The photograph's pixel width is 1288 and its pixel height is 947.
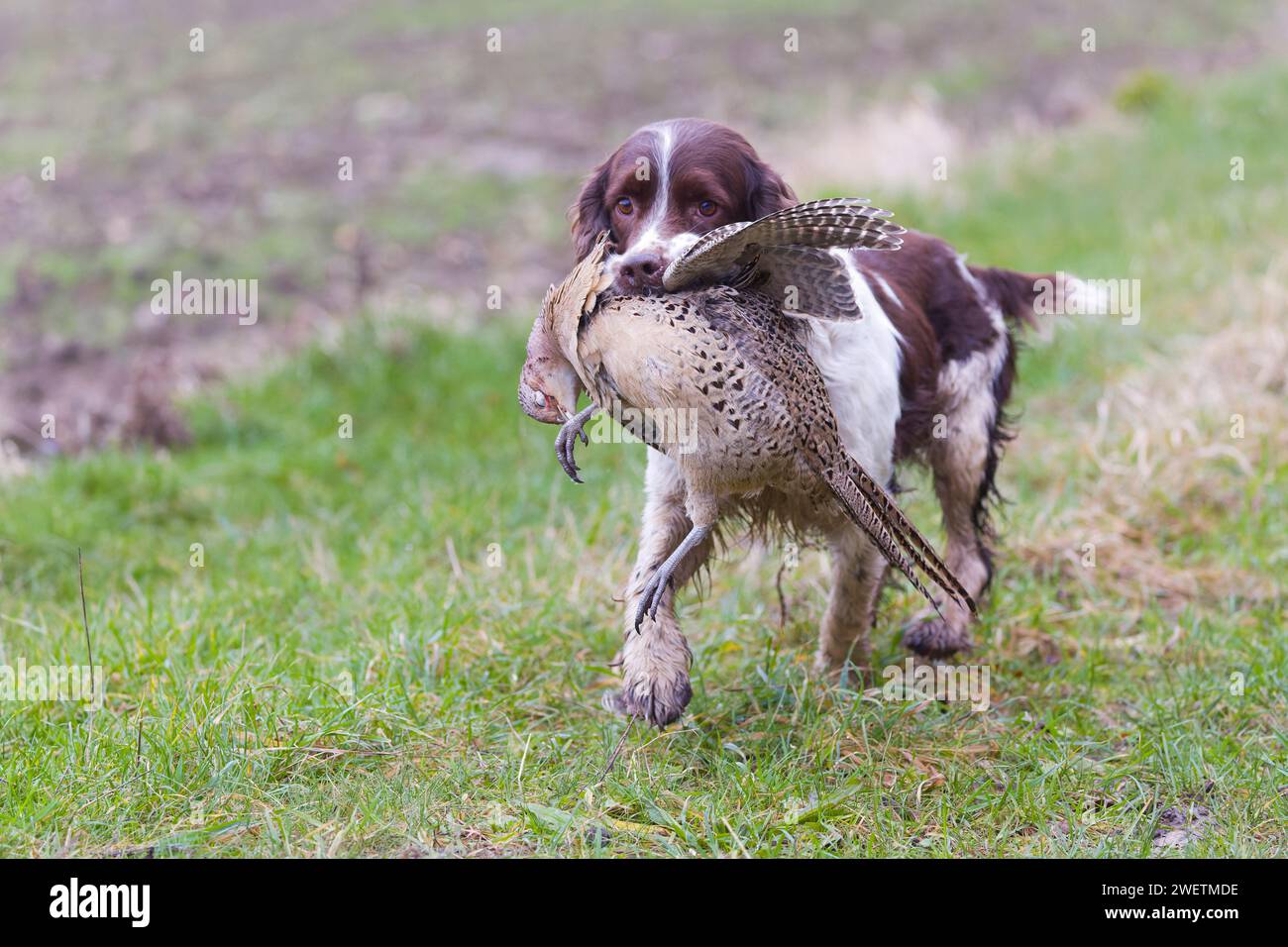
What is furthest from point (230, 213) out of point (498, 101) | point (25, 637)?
point (25, 637)

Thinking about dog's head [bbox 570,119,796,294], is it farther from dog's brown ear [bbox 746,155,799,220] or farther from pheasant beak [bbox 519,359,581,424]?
pheasant beak [bbox 519,359,581,424]

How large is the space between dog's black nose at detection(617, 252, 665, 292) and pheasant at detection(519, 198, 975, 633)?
0.05 m

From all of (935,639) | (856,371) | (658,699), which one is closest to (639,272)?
(856,371)

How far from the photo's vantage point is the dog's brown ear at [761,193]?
3.72 metres

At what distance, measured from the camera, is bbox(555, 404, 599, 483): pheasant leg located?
10.3 feet

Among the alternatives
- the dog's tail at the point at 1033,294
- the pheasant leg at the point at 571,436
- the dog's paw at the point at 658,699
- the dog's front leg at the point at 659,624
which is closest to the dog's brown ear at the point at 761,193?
the dog's front leg at the point at 659,624

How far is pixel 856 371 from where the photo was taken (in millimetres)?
3779

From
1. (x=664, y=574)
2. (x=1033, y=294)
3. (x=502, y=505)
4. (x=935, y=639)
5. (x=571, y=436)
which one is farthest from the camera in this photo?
(x=502, y=505)

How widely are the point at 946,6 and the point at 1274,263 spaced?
1164 cm

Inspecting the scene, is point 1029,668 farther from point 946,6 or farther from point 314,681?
point 946,6

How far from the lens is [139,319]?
8.27 m

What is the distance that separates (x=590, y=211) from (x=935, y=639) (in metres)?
1.68

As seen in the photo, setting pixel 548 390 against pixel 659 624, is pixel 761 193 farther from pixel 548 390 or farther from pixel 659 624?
pixel 659 624

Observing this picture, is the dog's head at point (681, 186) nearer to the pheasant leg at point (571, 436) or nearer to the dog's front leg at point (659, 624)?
the pheasant leg at point (571, 436)
